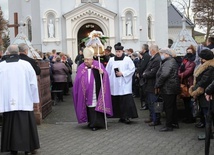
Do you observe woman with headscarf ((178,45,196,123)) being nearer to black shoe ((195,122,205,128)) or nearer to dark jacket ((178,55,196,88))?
dark jacket ((178,55,196,88))

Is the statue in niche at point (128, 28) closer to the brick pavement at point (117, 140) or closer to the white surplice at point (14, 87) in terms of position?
the brick pavement at point (117, 140)

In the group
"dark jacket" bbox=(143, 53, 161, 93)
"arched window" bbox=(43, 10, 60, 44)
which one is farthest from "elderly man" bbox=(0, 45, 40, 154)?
"arched window" bbox=(43, 10, 60, 44)

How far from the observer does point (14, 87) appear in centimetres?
695

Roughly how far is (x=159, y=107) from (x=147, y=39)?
25.0 meters

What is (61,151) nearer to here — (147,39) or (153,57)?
(153,57)

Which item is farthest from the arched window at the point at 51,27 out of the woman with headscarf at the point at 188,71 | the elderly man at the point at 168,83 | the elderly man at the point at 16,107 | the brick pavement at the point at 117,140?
the elderly man at the point at 16,107

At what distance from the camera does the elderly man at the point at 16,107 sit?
271 inches

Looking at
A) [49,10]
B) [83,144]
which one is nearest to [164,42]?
[49,10]

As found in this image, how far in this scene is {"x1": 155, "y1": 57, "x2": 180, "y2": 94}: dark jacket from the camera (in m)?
8.63

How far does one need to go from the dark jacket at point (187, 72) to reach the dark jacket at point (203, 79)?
4.70 ft

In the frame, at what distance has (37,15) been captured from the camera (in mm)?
32031

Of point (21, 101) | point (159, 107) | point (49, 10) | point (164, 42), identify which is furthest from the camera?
point (164, 42)

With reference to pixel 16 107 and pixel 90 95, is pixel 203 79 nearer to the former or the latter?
pixel 90 95

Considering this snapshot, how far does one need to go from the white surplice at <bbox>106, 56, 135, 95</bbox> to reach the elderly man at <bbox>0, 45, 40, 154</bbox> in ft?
10.9
